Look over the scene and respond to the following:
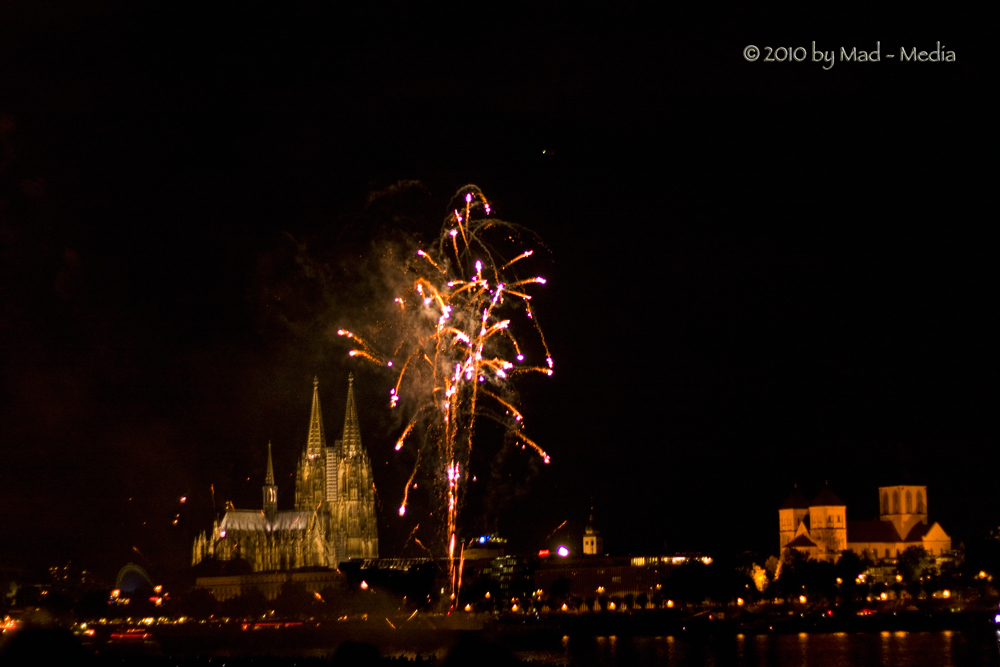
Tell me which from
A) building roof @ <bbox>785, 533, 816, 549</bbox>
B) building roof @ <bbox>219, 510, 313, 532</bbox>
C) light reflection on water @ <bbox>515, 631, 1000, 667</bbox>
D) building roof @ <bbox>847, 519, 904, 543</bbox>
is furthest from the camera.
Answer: building roof @ <bbox>219, 510, 313, 532</bbox>

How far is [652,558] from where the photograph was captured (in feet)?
334

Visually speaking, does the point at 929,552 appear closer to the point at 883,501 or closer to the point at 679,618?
the point at 883,501

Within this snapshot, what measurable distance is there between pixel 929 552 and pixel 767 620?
3607 centimetres

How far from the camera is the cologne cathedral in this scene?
100812 millimetres

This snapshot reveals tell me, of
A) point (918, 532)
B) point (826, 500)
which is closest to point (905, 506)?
point (918, 532)

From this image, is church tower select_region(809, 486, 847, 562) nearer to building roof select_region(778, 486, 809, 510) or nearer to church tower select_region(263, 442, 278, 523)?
building roof select_region(778, 486, 809, 510)

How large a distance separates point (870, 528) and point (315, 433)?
155 feet

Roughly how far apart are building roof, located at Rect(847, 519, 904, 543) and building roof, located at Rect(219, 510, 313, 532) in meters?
48.0

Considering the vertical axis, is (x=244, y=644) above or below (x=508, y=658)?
below

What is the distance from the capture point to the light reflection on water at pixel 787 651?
43375 mm

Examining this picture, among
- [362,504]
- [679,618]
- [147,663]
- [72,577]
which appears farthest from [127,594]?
[147,663]

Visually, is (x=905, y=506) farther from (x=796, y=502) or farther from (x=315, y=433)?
(x=315, y=433)

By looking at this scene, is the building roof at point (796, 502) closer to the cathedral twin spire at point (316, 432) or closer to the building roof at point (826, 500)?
the building roof at point (826, 500)

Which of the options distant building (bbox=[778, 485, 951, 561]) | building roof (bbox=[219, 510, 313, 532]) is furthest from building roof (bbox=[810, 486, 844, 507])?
building roof (bbox=[219, 510, 313, 532])
